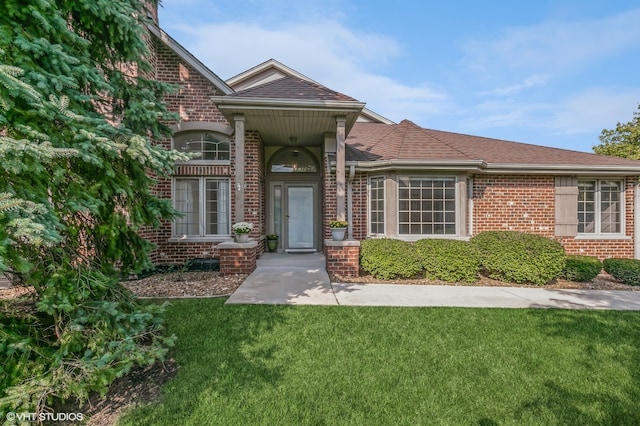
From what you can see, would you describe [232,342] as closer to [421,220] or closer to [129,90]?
[129,90]

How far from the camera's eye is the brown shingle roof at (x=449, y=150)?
8.19 meters

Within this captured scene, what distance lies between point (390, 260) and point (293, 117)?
397cm

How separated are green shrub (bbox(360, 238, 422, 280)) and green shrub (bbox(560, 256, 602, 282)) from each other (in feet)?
11.4

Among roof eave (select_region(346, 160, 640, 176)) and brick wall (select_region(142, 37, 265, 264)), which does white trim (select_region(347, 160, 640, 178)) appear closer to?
roof eave (select_region(346, 160, 640, 176))

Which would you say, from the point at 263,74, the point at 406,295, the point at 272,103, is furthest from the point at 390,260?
the point at 263,74

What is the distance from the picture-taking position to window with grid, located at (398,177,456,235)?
8.09 metres

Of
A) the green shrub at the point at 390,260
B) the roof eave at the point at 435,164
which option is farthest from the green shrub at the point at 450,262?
the roof eave at the point at 435,164

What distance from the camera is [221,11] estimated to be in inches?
342

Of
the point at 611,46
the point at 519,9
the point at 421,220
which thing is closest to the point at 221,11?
the point at 421,220

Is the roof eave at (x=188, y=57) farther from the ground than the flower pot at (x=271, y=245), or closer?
farther from the ground

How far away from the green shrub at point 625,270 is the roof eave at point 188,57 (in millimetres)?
10704

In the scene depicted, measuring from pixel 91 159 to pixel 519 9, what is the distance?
12.4 m

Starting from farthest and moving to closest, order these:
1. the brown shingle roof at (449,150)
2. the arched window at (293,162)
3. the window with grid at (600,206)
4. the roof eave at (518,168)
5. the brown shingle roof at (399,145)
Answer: the arched window at (293,162), the window with grid at (600,206), the brown shingle roof at (449,150), the brown shingle roof at (399,145), the roof eave at (518,168)

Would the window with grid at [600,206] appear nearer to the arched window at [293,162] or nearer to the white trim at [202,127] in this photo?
the arched window at [293,162]
